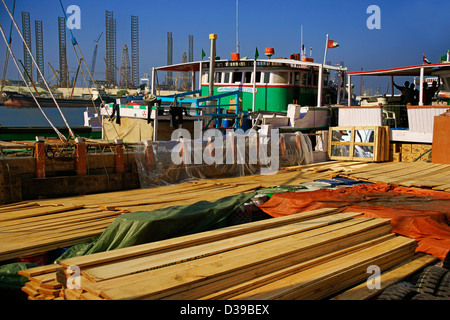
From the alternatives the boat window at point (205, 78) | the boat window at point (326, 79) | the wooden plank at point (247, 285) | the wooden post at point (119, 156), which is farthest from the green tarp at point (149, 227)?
the boat window at point (326, 79)

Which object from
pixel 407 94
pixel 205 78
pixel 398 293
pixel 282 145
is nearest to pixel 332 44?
pixel 407 94

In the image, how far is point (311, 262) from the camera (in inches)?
236

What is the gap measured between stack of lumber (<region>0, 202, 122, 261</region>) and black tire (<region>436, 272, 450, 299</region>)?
575cm

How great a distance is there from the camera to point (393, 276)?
21.0ft

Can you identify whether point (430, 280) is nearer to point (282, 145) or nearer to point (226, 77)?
point (282, 145)

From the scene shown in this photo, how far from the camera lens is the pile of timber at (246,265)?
189 inches

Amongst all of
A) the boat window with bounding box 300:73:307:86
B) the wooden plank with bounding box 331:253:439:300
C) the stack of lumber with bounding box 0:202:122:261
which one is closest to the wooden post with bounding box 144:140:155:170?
the stack of lumber with bounding box 0:202:122:261

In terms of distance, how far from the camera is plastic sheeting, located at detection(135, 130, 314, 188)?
42.6 feet

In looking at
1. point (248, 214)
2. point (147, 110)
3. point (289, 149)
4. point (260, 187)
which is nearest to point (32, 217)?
point (248, 214)

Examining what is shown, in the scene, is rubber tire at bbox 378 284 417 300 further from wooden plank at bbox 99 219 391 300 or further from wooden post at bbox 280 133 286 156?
wooden post at bbox 280 133 286 156

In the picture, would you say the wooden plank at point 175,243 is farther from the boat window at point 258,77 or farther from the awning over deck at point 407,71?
the boat window at point 258,77

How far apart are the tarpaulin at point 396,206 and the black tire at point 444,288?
135 centimetres

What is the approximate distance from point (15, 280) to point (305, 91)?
19.2 meters
